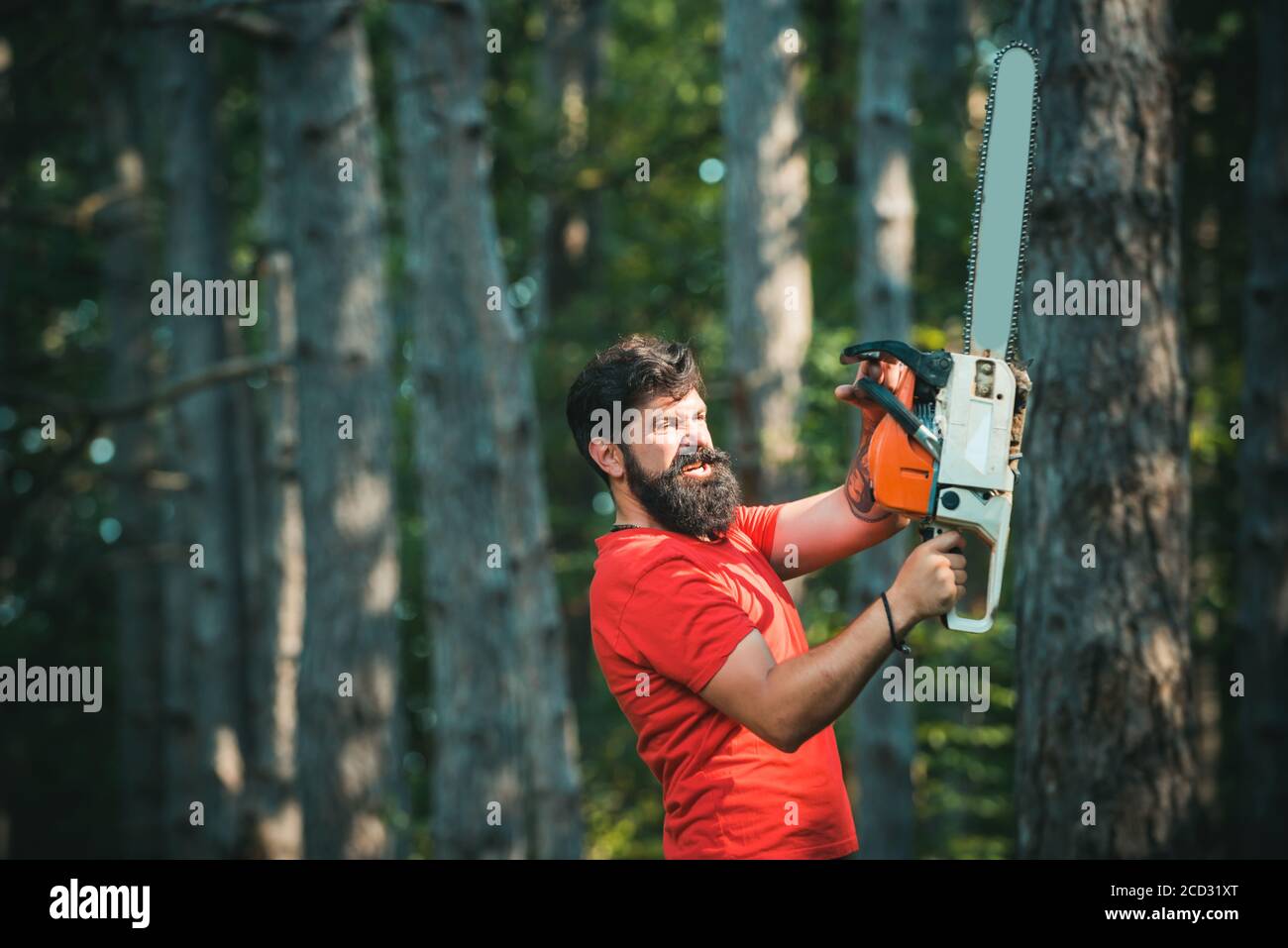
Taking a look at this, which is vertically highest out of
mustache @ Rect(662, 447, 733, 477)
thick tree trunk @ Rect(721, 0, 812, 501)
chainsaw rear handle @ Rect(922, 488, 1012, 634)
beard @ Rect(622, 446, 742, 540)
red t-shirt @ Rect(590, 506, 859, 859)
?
thick tree trunk @ Rect(721, 0, 812, 501)

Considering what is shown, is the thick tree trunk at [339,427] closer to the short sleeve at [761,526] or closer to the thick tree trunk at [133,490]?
the short sleeve at [761,526]

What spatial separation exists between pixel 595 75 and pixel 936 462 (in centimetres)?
1647

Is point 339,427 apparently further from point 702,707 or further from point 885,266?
point 702,707

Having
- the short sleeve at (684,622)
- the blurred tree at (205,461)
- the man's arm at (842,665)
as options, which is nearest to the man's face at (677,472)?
the short sleeve at (684,622)

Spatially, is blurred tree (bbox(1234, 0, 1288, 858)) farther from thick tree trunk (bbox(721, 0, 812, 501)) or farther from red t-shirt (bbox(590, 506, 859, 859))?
red t-shirt (bbox(590, 506, 859, 859))

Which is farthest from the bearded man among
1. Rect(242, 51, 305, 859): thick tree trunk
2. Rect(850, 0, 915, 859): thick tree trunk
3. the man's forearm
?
→ Rect(242, 51, 305, 859): thick tree trunk

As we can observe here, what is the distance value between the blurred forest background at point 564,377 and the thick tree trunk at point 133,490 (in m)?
0.05

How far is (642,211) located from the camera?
63.0ft

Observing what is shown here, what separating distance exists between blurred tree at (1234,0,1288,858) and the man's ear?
7093mm

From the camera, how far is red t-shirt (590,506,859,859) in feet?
10.8

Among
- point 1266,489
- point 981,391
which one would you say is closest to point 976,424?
point 981,391

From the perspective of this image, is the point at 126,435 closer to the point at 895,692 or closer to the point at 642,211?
the point at 642,211
